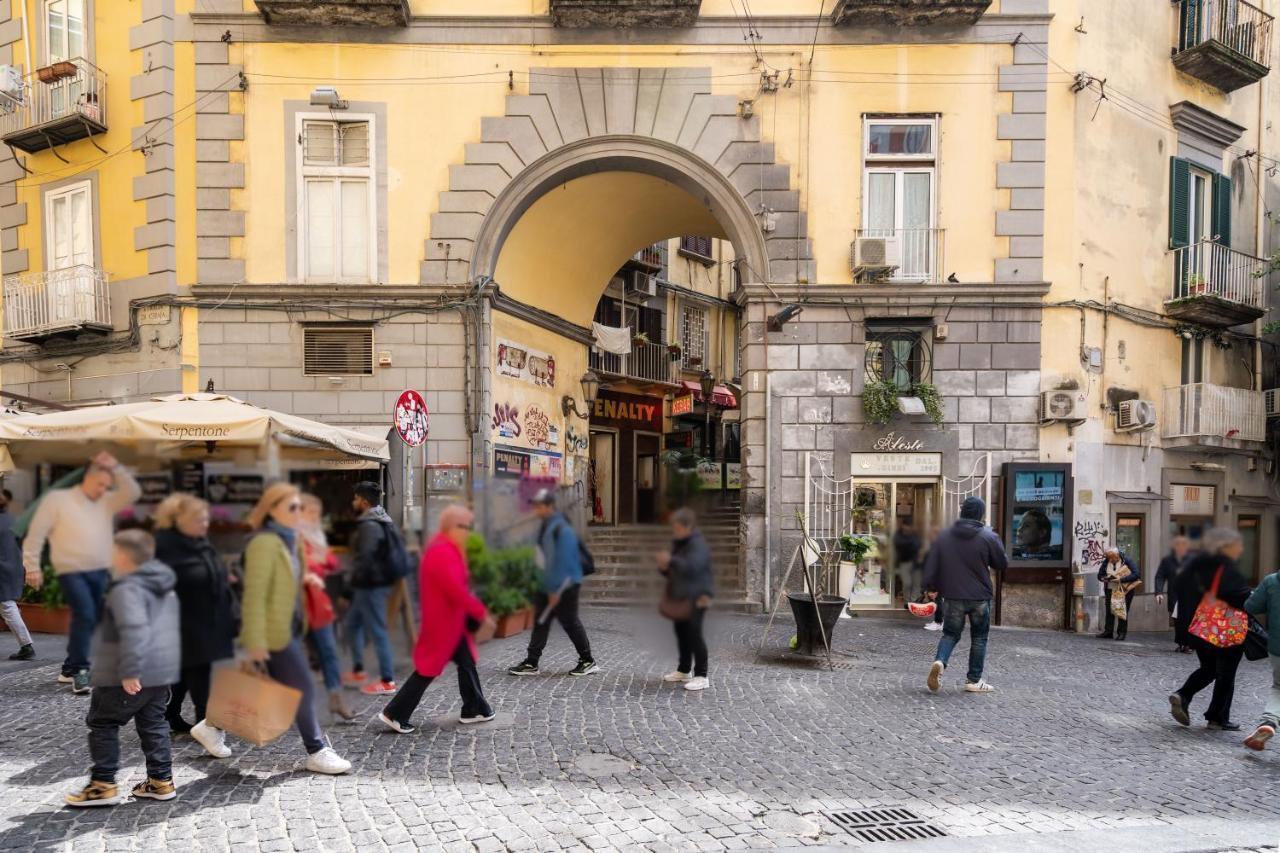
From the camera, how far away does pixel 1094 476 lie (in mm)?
8594

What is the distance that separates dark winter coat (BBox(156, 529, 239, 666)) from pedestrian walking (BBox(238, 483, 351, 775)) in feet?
0.17

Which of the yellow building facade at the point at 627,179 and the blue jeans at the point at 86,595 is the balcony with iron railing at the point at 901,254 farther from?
the blue jeans at the point at 86,595

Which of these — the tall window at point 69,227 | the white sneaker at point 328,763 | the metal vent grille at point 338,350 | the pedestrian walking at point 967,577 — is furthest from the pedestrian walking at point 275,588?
the tall window at point 69,227

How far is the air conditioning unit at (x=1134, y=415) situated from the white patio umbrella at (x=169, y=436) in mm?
8425

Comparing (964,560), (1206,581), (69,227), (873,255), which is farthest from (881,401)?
(69,227)

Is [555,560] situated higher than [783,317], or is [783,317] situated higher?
[783,317]

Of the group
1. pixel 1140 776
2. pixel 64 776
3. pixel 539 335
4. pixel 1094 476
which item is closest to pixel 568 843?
pixel 64 776

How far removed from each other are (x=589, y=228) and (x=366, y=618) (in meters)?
11.4

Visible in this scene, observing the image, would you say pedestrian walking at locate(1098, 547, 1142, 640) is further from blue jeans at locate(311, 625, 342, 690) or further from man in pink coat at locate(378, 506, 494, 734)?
blue jeans at locate(311, 625, 342, 690)

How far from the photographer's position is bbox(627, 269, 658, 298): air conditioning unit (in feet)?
67.5

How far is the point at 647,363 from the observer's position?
771 inches

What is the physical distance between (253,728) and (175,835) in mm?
2577

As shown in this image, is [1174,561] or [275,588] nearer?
[275,588]

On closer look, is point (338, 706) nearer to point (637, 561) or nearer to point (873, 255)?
point (637, 561)
